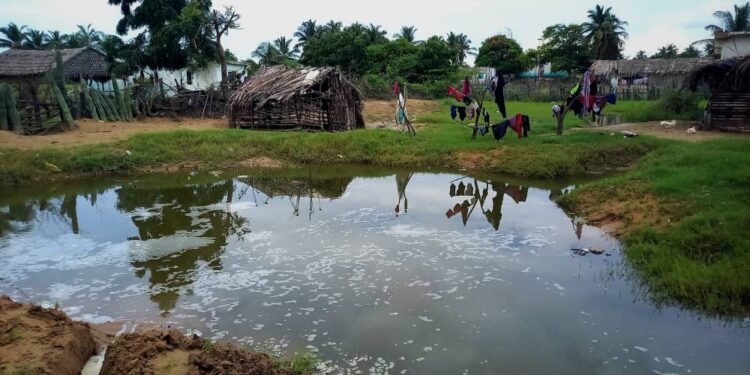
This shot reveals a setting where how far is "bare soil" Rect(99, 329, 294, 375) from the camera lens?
3.82 metres

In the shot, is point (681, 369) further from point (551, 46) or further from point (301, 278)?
point (551, 46)

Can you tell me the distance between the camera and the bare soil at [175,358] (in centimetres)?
382

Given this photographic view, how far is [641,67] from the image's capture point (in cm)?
3306

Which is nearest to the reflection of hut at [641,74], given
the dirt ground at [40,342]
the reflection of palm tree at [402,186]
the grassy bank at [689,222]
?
the grassy bank at [689,222]

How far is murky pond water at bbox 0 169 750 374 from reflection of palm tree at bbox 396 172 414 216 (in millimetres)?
85

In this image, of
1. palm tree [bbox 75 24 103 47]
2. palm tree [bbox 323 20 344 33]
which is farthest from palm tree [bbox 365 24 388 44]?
palm tree [bbox 75 24 103 47]

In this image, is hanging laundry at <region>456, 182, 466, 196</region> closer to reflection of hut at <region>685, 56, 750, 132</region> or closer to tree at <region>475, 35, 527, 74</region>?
reflection of hut at <region>685, 56, 750, 132</region>

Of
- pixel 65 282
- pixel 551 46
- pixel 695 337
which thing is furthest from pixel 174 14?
pixel 551 46

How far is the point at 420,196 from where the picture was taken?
10.9 metres

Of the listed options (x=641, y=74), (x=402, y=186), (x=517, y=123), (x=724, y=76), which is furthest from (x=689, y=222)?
(x=641, y=74)

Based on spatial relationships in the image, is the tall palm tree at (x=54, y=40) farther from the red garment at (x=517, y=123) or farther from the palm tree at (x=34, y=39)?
the red garment at (x=517, y=123)

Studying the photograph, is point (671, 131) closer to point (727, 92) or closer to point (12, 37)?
point (727, 92)

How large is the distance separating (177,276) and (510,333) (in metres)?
4.21

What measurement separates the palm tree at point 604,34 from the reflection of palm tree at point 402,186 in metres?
32.9
